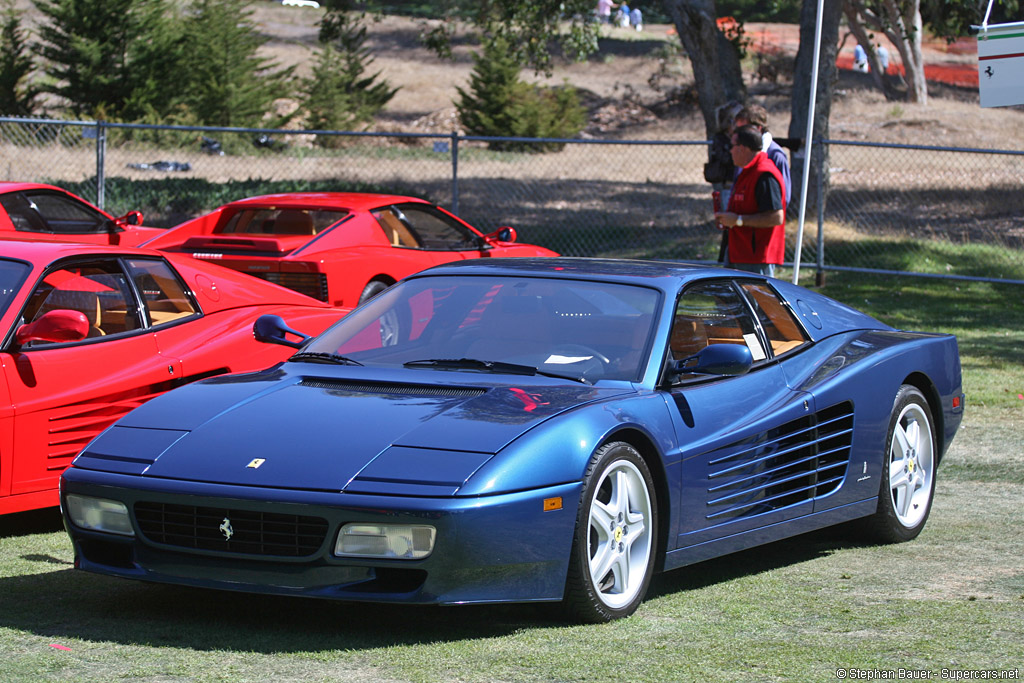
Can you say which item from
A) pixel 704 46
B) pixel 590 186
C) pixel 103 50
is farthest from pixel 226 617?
pixel 103 50

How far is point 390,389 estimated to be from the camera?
4.52 meters

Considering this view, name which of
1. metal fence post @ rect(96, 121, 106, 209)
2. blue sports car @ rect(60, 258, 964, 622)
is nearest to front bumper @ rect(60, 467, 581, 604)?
blue sports car @ rect(60, 258, 964, 622)

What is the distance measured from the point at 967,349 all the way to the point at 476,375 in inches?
306

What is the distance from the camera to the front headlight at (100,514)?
161 inches

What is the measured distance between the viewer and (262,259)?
9969mm

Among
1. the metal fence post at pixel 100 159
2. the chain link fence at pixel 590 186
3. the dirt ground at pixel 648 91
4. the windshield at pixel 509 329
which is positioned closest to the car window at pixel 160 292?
the windshield at pixel 509 329

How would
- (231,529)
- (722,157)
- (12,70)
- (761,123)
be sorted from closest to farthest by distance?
1. (231,529)
2. (761,123)
3. (722,157)
4. (12,70)

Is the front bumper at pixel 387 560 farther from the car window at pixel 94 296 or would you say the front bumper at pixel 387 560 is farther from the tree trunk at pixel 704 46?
the tree trunk at pixel 704 46

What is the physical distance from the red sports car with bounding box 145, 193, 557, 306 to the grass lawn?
432 cm

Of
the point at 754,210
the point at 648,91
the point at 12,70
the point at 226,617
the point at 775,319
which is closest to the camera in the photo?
the point at 226,617

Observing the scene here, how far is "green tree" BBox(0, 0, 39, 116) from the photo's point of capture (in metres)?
35.5

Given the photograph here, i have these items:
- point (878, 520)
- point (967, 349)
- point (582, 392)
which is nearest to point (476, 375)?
point (582, 392)

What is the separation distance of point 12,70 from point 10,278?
32.8 meters

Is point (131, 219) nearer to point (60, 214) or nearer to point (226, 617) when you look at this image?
point (60, 214)
